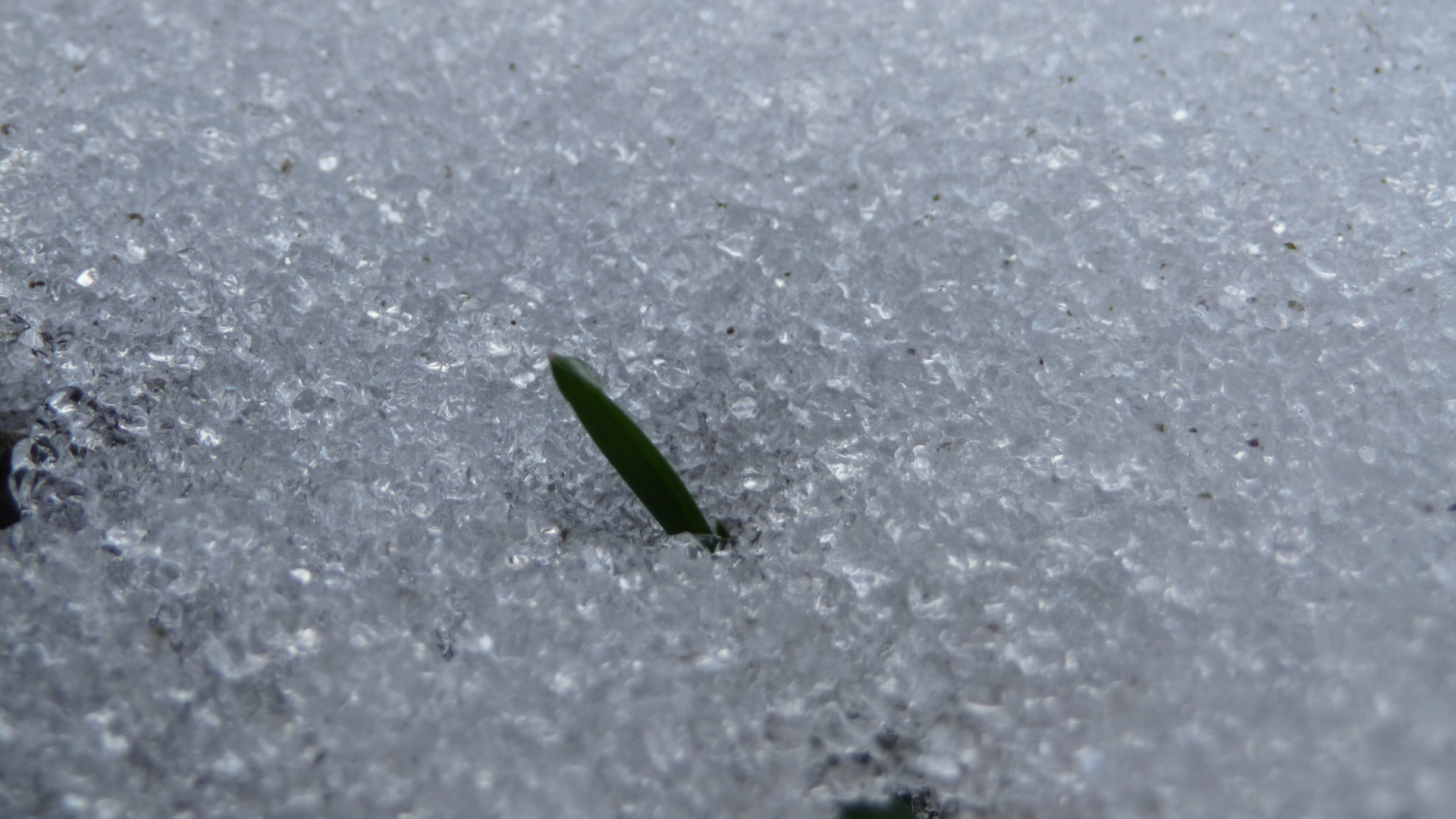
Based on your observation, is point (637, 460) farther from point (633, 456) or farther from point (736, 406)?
point (736, 406)

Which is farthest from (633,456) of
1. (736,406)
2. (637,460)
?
(736,406)

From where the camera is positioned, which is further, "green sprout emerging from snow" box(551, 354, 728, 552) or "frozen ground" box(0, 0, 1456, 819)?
"green sprout emerging from snow" box(551, 354, 728, 552)

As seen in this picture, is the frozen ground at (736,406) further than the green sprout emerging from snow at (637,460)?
No

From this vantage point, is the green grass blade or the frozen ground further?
the green grass blade

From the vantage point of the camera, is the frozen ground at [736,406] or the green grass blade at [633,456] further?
the green grass blade at [633,456]
